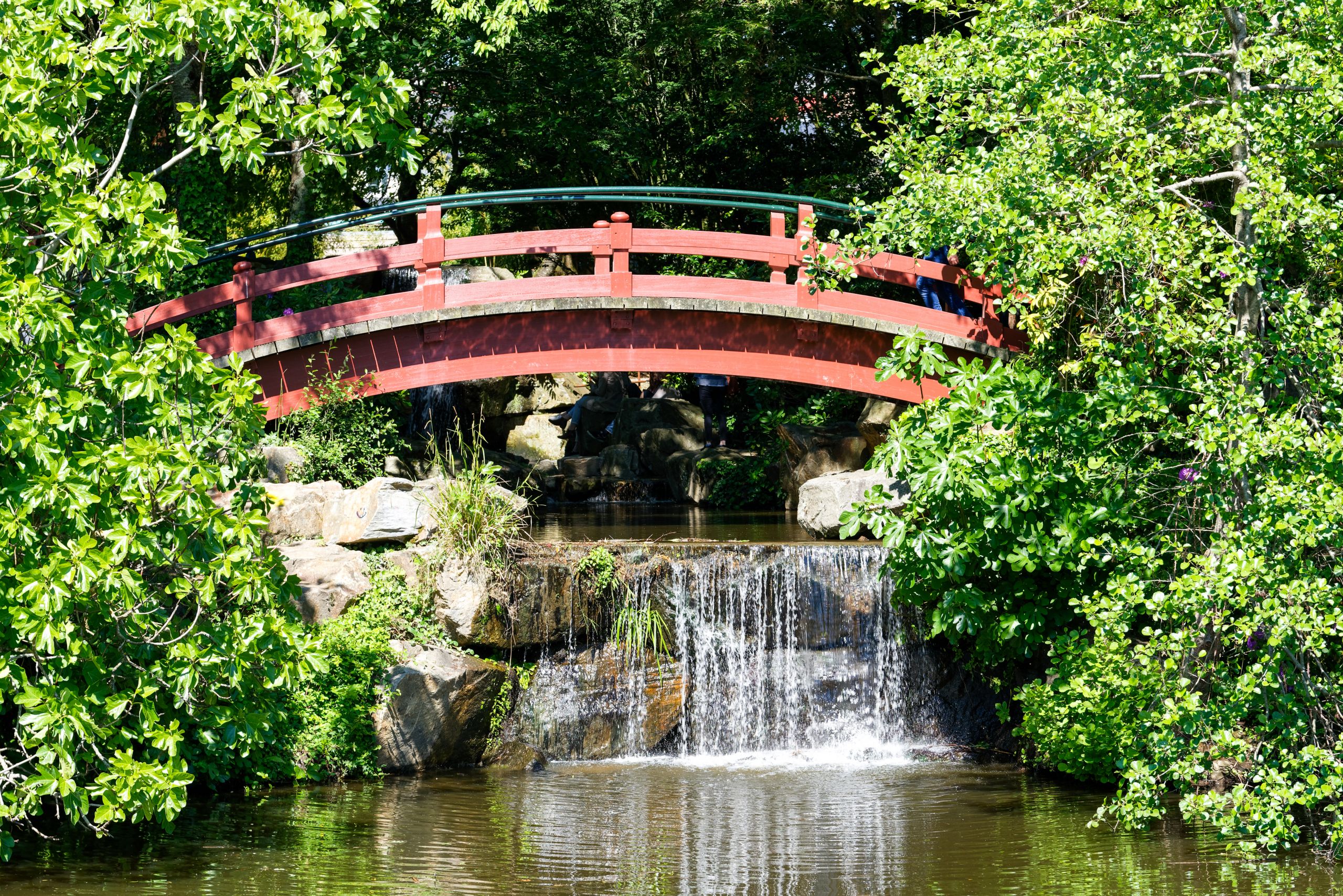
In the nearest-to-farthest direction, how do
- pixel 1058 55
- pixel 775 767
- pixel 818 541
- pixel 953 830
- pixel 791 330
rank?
1. pixel 953 830
2. pixel 1058 55
3. pixel 775 767
4. pixel 818 541
5. pixel 791 330

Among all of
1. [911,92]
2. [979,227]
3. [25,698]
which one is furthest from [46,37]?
[911,92]

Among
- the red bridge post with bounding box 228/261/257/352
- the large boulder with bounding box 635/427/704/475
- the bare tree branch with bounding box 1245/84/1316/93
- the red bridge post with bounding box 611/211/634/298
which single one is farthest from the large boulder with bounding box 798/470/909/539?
the large boulder with bounding box 635/427/704/475

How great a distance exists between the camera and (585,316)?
47.4 ft

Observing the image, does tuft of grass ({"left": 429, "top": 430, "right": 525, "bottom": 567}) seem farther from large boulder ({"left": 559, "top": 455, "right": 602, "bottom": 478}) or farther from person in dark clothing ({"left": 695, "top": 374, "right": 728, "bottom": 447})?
person in dark clothing ({"left": 695, "top": 374, "right": 728, "bottom": 447})

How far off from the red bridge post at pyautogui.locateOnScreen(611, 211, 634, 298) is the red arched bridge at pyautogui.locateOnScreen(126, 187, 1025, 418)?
18mm

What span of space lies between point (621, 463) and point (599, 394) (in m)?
3.70

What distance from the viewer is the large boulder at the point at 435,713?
10375mm

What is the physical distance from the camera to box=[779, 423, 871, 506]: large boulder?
57.4 ft

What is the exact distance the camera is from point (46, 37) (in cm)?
729

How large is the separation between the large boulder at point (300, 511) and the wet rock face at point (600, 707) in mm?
2405

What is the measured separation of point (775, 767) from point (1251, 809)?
4.22 metres

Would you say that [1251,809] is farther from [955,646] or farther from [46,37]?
[46,37]

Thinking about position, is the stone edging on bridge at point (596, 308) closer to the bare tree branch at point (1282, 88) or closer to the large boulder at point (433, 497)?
the large boulder at point (433, 497)

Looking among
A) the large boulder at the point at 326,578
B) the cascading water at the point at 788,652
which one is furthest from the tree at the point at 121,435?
the cascading water at the point at 788,652
